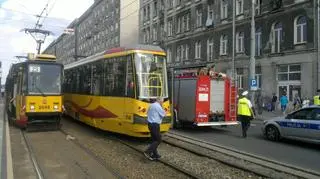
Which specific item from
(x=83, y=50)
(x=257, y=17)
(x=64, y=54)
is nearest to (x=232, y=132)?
(x=257, y=17)

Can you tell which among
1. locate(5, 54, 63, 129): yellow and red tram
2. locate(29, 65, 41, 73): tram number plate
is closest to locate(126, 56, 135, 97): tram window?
locate(5, 54, 63, 129): yellow and red tram

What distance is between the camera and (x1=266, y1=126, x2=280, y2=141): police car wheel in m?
17.1

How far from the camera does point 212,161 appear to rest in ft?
40.1

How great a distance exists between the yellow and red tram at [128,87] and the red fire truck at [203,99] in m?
4.12

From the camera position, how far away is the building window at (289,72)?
3397 centimetres

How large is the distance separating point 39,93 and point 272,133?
9334mm

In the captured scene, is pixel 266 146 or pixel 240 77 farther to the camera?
pixel 240 77

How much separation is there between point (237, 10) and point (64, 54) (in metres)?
80.9

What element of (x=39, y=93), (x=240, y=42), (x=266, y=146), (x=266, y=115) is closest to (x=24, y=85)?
(x=39, y=93)

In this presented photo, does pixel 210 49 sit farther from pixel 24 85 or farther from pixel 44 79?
pixel 24 85

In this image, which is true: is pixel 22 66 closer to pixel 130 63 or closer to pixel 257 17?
pixel 130 63

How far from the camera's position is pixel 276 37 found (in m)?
36.6

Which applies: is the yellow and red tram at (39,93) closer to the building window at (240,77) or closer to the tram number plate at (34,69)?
the tram number plate at (34,69)

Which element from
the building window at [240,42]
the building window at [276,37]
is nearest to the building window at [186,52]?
the building window at [240,42]
